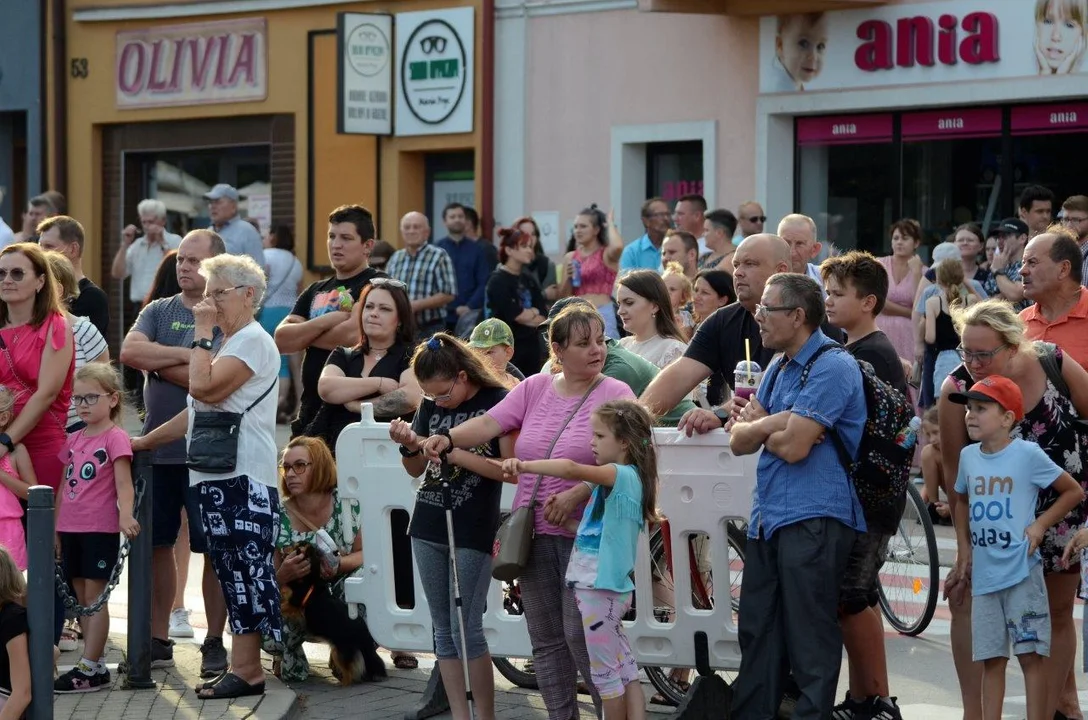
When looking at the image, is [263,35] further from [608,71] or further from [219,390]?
[219,390]

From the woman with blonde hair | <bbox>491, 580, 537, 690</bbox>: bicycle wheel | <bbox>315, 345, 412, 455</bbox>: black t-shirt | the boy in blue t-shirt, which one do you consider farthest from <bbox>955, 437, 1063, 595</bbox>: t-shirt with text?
the woman with blonde hair

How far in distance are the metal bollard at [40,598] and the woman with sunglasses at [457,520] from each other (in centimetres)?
148

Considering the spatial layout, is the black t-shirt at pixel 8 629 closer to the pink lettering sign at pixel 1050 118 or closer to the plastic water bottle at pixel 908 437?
the plastic water bottle at pixel 908 437

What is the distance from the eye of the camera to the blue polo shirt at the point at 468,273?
16.9 metres

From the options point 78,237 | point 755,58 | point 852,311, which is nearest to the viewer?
point 852,311

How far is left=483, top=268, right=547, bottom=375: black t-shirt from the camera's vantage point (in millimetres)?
14742

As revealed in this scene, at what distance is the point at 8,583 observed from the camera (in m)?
6.76

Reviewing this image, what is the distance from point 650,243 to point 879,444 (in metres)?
8.38

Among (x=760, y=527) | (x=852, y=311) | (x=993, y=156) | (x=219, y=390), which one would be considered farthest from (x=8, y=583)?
(x=993, y=156)

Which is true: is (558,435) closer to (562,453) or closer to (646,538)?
(562,453)

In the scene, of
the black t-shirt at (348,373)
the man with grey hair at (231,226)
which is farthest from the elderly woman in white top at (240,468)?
the man with grey hair at (231,226)

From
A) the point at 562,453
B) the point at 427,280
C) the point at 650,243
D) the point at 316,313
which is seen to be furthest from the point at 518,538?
the point at 427,280

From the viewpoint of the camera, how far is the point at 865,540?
7117 mm

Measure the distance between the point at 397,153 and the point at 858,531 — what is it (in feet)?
46.3
